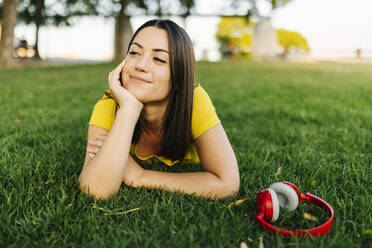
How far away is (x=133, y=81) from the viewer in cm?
213

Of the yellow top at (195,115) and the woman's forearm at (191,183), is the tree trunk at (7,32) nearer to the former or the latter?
the yellow top at (195,115)

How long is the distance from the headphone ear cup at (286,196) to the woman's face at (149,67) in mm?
990

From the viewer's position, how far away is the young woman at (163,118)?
193 cm

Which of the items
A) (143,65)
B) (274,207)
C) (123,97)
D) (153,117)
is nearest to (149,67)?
(143,65)

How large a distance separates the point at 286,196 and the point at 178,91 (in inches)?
39.3

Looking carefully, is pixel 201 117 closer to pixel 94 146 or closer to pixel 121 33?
pixel 94 146

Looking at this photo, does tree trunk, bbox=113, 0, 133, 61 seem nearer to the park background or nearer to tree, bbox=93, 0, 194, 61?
tree, bbox=93, 0, 194, 61

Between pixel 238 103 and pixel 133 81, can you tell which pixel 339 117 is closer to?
pixel 238 103

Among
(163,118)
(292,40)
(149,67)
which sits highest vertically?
(292,40)

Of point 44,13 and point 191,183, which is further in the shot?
point 44,13

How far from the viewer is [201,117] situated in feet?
7.39

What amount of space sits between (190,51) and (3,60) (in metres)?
14.2

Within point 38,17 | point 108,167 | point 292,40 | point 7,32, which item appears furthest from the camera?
point 292,40

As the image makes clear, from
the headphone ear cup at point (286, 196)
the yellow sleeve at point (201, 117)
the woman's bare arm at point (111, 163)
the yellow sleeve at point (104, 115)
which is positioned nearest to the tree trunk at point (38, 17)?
the yellow sleeve at point (104, 115)
